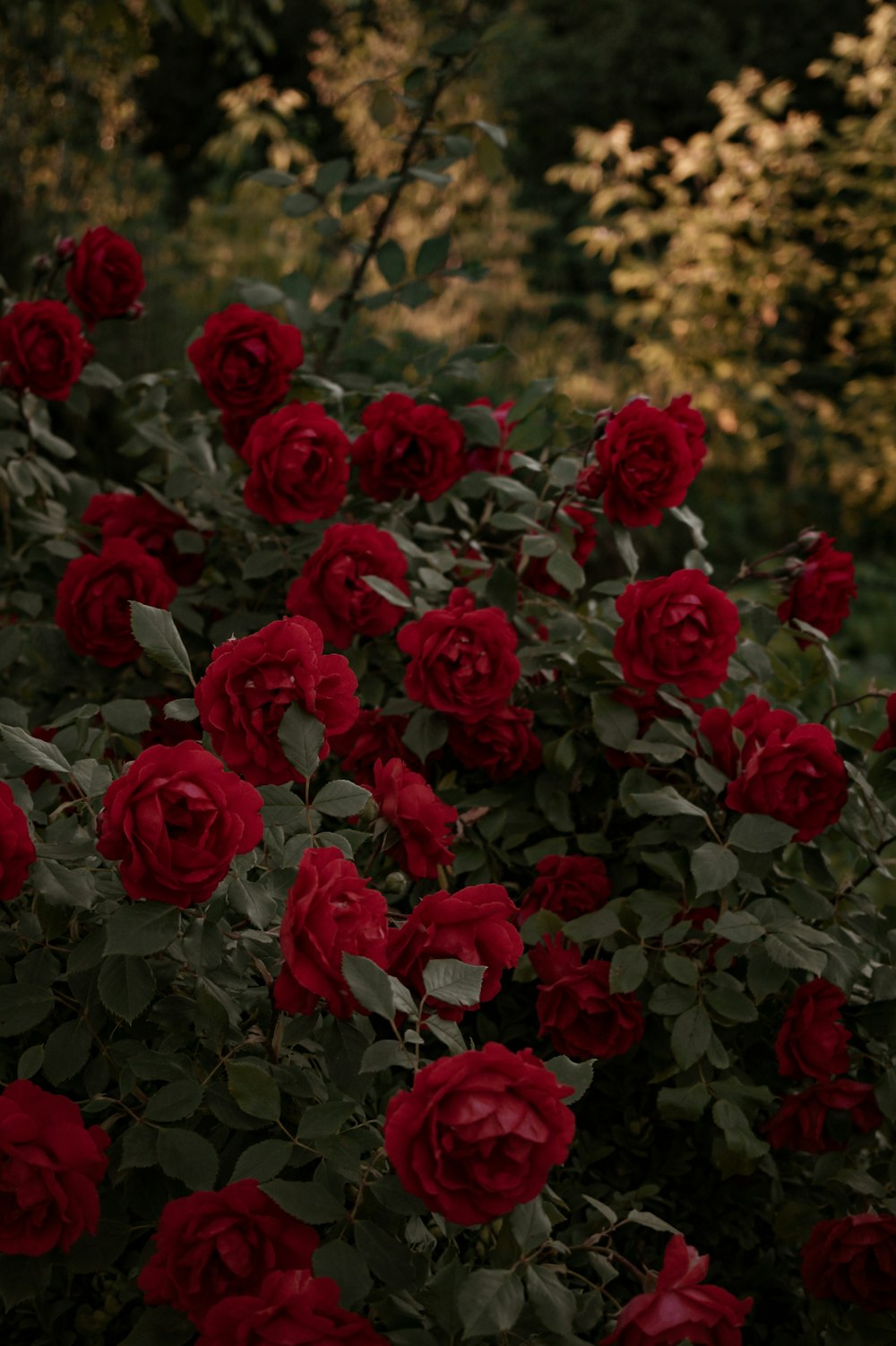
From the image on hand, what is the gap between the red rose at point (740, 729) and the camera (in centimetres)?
134

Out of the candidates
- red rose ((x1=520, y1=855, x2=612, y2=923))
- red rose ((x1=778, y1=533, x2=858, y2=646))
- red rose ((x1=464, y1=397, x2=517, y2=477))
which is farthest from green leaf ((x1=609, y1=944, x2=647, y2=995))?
red rose ((x1=464, y1=397, x2=517, y2=477))

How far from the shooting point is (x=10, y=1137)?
87 cm

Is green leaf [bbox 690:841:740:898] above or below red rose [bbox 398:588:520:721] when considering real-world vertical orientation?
below

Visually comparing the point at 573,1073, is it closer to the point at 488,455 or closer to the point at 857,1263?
the point at 857,1263

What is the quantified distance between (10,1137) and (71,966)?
0.14 metres

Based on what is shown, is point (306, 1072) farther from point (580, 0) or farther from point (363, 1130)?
point (580, 0)

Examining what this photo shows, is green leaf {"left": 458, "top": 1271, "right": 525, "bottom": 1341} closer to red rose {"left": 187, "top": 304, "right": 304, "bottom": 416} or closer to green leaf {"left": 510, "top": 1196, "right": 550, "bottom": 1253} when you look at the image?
green leaf {"left": 510, "top": 1196, "right": 550, "bottom": 1253}

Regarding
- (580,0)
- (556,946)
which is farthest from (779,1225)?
(580,0)

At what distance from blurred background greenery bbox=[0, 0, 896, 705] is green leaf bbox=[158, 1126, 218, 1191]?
352cm

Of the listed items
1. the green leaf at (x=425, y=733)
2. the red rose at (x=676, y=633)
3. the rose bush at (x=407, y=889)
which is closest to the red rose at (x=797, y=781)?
the rose bush at (x=407, y=889)

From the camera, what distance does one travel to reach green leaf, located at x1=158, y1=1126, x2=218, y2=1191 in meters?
0.94

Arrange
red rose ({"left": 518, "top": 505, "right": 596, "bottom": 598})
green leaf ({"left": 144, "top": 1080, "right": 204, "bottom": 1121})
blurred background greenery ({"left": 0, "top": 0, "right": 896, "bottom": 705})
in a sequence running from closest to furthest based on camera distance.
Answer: green leaf ({"left": 144, "top": 1080, "right": 204, "bottom": 1121}) → red rose ({"left": 518, "top": 505, "right": 596, "bottom": 598}) → blurred background greenery ({"left": 0, "top": 0, "right": 896, "bottom": 705})

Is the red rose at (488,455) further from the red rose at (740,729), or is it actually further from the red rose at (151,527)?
the red rose at (740,729)

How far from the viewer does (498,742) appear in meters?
1.45
